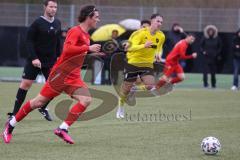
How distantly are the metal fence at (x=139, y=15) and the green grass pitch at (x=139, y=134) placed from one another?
12.5 meters

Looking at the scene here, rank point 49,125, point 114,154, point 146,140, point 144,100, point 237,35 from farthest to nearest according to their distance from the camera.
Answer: point 237,35
point 144,100
point 49,125
point 146,140
point 114,154

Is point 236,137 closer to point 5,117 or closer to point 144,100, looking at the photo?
point 5,117

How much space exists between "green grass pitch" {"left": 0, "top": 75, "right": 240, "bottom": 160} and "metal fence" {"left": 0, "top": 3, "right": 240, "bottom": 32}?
12512mm

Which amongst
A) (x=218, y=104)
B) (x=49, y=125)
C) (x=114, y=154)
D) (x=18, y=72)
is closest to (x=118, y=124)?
(x=49, y=125)

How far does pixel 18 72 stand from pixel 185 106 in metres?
16.0

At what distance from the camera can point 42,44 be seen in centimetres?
1401

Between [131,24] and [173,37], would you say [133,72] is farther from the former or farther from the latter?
[131,24]

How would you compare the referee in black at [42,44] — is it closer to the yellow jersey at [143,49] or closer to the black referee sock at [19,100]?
the black referee sock at [19,100]

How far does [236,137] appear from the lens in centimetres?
1210

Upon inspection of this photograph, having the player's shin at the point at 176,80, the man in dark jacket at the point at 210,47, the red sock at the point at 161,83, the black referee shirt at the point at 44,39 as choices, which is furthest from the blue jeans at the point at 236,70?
the black referee shirt at the point at 44,39

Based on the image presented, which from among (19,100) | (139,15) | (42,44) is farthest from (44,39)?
(139,15)

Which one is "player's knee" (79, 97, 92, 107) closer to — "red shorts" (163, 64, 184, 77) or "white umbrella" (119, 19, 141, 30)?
"red shorts" (163, 64, 184, 77)

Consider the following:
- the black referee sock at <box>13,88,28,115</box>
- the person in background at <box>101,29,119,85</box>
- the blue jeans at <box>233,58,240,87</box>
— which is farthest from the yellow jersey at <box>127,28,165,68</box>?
the person in background at <box>101,29,119,85</box>

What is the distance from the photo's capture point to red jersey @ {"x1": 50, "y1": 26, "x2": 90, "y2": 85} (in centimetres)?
1099
